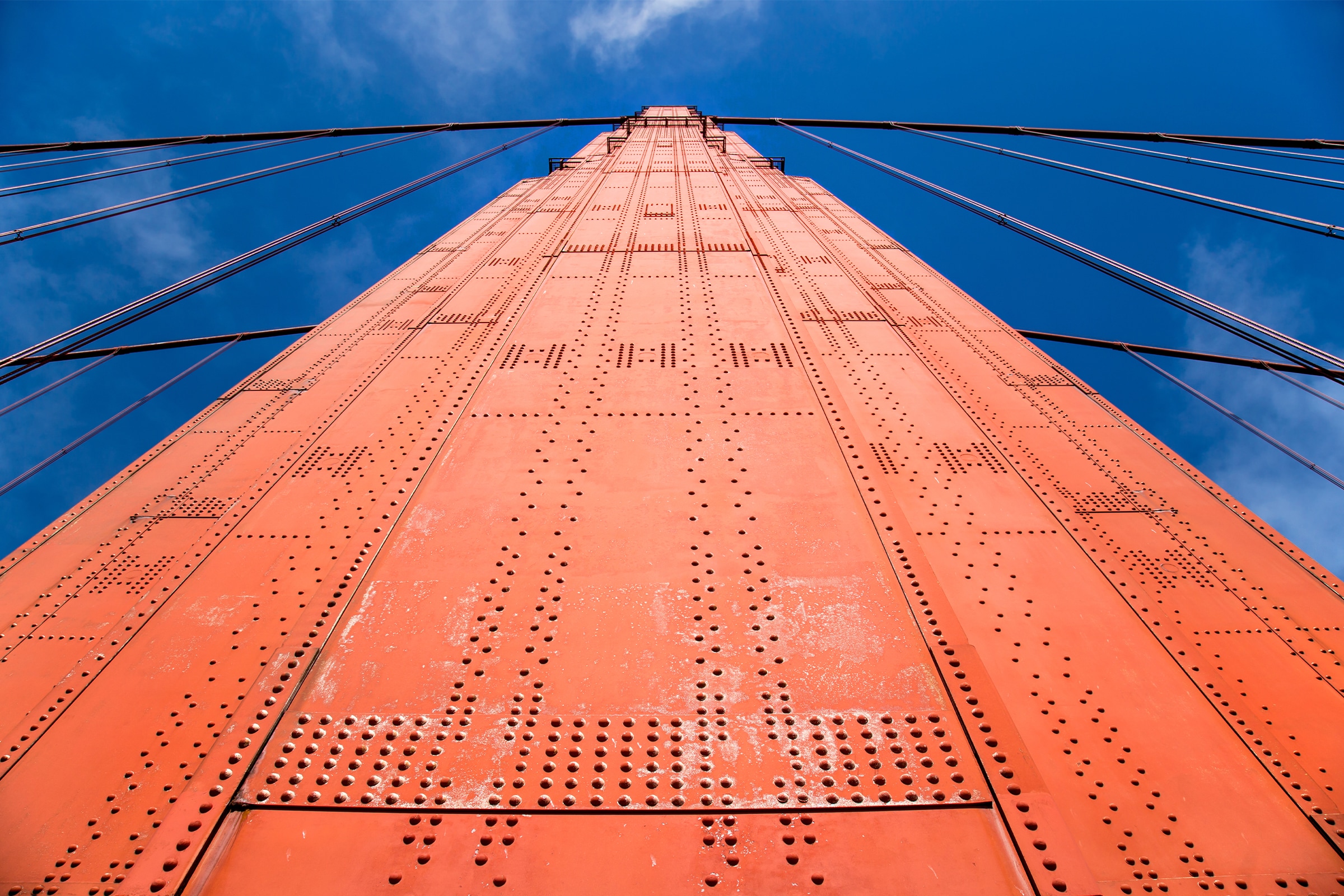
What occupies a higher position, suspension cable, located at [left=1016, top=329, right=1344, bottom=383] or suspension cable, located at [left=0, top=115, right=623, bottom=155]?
suspension cable, located at [left=0, top=115, right=623, bottom=155]

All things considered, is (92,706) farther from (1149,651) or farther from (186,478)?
(1149,651)

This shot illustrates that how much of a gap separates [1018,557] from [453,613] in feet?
14.1

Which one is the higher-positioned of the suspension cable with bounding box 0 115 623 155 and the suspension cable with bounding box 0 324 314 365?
the suspension cable with bounding box 0 115 623 155

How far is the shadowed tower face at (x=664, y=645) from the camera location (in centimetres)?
261

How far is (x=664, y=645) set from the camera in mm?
3525

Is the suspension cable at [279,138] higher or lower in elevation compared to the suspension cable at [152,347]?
higher

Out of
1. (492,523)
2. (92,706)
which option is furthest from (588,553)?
(92,706)

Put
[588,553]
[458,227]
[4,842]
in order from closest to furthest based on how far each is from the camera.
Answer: [4,842] → [588,553] → [458,227]

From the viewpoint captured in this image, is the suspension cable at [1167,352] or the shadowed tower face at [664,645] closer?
the shadowed tower face at [664,645]

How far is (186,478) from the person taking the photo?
5801mm

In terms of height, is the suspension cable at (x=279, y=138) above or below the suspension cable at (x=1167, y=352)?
above

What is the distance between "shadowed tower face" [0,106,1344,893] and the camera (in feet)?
8.55

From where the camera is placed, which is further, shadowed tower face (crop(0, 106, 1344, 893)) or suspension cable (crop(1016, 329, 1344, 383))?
suspension cable (crop(1016, 329, 1344, 383))

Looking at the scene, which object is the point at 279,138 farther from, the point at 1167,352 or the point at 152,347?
the point at 1167,352
